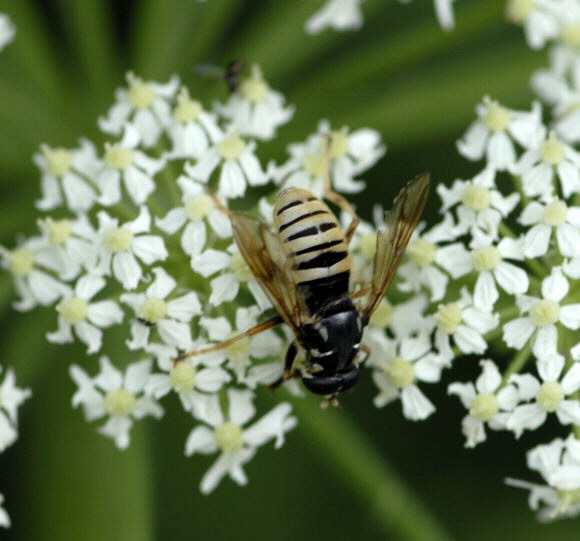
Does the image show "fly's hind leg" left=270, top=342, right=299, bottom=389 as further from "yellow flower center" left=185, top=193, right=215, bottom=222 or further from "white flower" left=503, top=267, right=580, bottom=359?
"white flower" left=503, top=267, right=580, bottom=359

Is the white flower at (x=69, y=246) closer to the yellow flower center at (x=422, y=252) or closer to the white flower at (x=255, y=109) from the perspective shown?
the white flower at (x=255, y=109)

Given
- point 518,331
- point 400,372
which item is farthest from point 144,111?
point 518,331

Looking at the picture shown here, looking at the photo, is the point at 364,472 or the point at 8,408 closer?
the point at 8,408

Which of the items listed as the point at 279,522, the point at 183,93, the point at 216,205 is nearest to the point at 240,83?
the point at 183,93

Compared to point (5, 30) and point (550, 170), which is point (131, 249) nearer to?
point (5, 30)

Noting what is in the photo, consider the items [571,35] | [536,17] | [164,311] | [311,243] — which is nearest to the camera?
[311,243]

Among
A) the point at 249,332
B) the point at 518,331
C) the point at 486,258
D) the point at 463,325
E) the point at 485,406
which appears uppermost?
the point at 249,332

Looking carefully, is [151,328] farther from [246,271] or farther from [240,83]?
[240,83]
